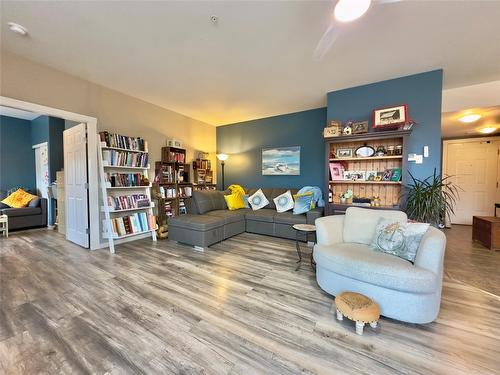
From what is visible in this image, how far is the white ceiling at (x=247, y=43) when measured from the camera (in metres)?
1.88

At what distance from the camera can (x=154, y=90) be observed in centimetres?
359

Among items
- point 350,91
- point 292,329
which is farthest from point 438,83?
point 292,329

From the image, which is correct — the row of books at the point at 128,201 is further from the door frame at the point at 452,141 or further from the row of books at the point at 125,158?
the door frame at the point at 452,141

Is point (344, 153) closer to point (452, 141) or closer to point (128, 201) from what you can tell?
point (128, 201)

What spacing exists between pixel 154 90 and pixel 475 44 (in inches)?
173

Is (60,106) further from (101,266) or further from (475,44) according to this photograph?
(475,44)

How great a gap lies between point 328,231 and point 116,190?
11.7ft

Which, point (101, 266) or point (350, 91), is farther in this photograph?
point (350, 91)

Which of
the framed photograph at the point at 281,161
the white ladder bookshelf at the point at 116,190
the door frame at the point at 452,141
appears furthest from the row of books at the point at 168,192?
the door frame at the point at 452,141

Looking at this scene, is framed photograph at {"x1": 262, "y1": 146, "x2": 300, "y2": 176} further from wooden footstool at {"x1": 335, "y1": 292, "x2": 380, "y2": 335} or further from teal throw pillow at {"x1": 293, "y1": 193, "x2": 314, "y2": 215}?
wooden footstool at {"x1": 335, "y1": 292, "x2": 380, "y2": 335}

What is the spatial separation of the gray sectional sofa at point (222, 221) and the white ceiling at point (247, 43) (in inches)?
82.4

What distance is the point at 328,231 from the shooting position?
2.19 metres

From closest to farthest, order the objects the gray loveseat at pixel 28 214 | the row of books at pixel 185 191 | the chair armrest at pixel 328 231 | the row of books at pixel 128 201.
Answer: the chair armrest at pixel 328 231, the row of books at pixel 128 201, the gray loveseat at pixel 28 214, the row of books at pixel 185 191

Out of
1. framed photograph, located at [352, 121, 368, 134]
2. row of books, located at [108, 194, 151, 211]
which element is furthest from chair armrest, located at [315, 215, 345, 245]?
row of books, located at [108, 194, 151, 211]
